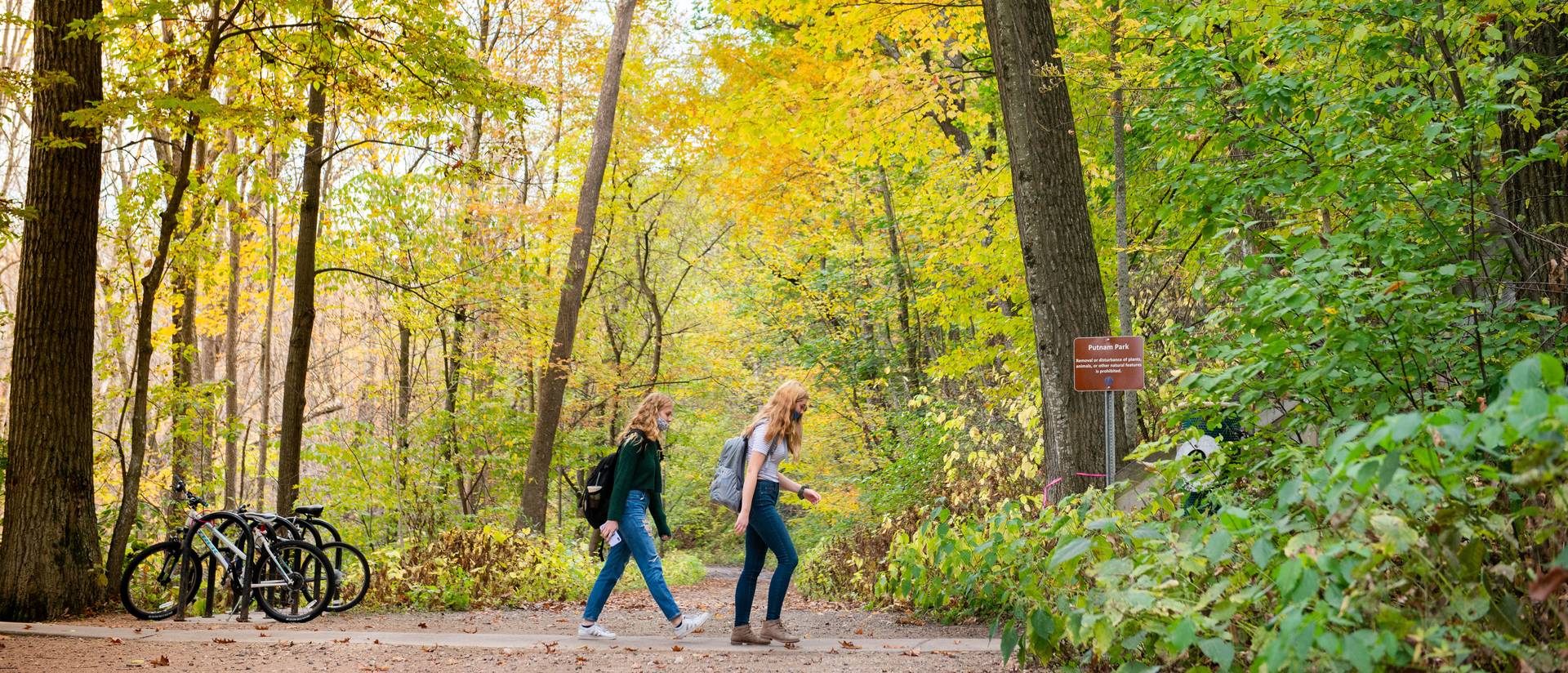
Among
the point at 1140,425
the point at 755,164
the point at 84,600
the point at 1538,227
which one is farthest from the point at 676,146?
the point at 1538,227

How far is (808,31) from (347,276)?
355 inches

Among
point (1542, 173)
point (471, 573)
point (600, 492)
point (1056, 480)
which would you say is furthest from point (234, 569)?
point (1542, 173)

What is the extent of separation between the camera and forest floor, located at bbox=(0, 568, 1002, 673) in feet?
20.6

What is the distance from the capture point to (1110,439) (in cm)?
712

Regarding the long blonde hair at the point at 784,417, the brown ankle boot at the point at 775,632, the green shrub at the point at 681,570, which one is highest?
the long blonde hair at the point at 784,417

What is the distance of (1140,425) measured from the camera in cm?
1059

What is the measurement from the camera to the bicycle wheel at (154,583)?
8.39 metres

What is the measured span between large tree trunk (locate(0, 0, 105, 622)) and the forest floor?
0.48 meters

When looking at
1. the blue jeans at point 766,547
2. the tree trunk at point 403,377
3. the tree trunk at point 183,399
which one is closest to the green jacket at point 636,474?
the blue jeans at point 766,547

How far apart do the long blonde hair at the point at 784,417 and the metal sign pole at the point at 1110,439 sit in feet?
6.78

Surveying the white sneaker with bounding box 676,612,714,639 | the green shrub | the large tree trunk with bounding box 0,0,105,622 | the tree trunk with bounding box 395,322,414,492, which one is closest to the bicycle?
the large tree trunk with bounding box 0,0,105,622

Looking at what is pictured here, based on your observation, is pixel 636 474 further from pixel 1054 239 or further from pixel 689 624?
pixel 1054 239

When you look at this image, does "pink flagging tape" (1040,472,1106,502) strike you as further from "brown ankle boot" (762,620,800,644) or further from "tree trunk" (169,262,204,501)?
"tree trunk" (169,262,204,501)

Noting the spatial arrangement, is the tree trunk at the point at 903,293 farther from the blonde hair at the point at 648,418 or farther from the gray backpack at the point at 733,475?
the gray backpack at the point at 733,475
